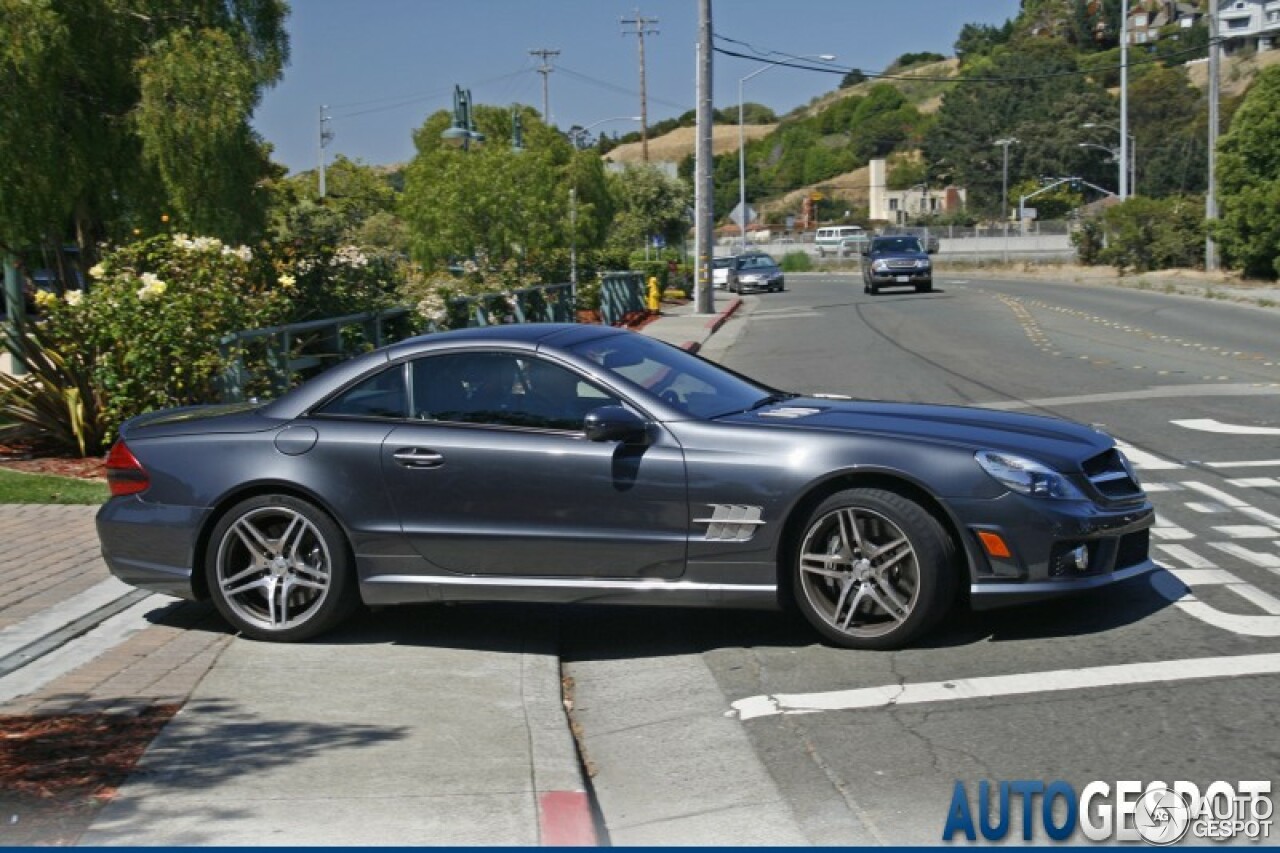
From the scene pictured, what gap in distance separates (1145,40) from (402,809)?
182278 mm

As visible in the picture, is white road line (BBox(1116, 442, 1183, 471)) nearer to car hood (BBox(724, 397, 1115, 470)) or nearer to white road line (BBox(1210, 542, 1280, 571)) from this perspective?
white road line (BBox(1210, 542, 1280, 571))

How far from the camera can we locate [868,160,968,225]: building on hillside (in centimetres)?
14512

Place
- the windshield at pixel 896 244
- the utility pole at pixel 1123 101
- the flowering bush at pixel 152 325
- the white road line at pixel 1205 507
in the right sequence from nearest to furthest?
the white road line at pixel 1205 507
the flowering bush at pixel 152 325
the windshield at pixel 896 244
the utility pole at pixel 1123 101

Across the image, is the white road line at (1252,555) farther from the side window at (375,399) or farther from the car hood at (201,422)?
the car hood at (201,422)

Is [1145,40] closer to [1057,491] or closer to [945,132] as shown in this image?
[945,132]

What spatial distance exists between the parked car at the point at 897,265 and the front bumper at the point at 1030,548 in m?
41.9

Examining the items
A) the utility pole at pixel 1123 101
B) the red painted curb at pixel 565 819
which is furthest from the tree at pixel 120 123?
the utility pole at pixel 1123 101

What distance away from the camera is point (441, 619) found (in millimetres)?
8031

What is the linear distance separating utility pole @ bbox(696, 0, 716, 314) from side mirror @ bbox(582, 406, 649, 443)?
106 feet

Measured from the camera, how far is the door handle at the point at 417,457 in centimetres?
726

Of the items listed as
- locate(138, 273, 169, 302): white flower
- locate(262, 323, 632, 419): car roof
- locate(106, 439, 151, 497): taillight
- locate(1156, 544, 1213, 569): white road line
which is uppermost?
locate(138, 273, 169, 302): white flower

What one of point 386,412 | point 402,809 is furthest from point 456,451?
point 402,809

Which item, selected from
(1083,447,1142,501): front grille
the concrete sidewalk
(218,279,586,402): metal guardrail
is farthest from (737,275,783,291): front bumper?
(1083,447,1142,501): front grille

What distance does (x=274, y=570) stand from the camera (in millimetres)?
7438
